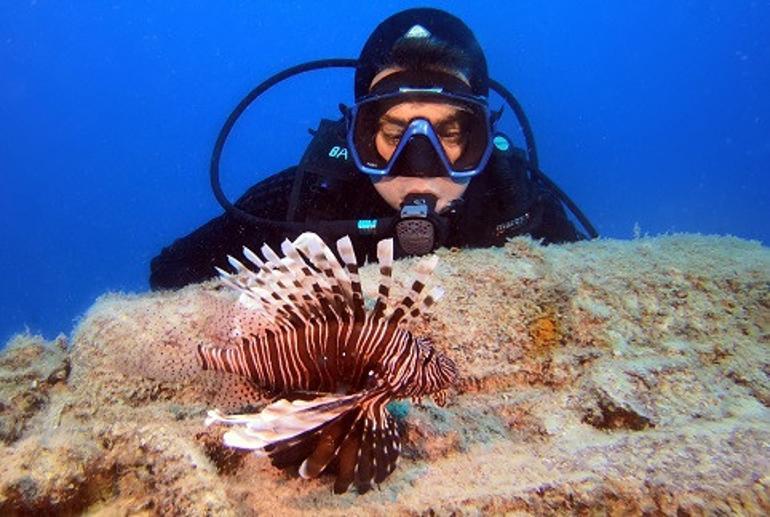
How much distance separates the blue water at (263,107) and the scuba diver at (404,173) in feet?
173

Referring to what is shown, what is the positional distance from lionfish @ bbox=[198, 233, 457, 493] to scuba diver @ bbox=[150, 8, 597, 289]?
1.73 metres

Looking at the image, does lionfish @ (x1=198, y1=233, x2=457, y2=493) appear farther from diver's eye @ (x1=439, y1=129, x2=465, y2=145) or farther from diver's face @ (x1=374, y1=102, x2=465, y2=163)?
diver's eye @ (x1=439, y1=129, x2=465, y2=145)

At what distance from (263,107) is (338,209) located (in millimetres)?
81440

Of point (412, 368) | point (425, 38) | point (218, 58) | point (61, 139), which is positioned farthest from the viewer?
point (218, 58)

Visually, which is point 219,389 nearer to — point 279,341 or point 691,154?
point 279,341

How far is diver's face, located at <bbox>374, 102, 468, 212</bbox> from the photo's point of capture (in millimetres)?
4750

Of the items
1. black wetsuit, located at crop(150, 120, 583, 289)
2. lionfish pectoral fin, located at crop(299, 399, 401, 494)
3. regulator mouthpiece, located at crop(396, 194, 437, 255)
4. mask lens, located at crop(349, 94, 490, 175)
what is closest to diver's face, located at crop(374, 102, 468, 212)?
mask lens, located at crop(349, 94, 490, 175)

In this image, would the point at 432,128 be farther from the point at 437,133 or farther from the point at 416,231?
the point at 416,231

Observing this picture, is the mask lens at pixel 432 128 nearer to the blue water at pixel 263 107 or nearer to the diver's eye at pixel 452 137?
the diver's eye at pixel 452 137

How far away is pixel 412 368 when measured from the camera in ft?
7.32

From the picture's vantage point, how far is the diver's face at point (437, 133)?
4.75 meters

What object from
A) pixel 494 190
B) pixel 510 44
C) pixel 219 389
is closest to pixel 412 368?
pixel 219 389

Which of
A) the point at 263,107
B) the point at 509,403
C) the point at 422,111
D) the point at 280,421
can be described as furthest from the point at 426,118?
the point at 263,107

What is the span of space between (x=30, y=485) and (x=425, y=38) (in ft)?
14.5
